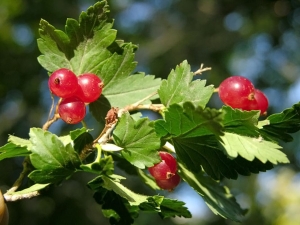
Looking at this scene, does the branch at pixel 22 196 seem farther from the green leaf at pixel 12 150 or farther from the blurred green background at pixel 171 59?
the blurred green background at pixel 171 59

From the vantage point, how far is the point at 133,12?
6102 mm

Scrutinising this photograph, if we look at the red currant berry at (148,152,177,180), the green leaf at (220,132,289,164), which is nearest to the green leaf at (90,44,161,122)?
the red currant berry at (148,152,177,180)

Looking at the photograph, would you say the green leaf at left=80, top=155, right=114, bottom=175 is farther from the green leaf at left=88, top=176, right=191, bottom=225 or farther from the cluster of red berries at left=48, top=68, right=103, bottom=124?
the cluster of red berries at left=48, top=68, right=103, bottom=124

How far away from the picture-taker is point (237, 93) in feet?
3.12

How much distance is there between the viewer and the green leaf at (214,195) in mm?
983

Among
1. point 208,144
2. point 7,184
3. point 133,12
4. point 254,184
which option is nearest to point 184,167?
point 208,144

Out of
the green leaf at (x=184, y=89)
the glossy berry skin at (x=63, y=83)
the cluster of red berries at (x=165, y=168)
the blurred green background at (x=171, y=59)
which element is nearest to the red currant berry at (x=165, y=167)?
the cluster of red berries at (x=165, y=168)

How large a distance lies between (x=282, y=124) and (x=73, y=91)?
1.34 ft

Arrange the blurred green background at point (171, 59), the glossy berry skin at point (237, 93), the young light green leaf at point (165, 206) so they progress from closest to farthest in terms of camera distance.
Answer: the young light green leaf at point (165, 206) → the glossy berry skin at point (237, 93) → the blurred green background at point (171, 59)

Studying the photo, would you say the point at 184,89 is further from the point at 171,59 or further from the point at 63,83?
the point at 171,59

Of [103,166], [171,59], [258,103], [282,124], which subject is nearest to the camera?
[103,166]

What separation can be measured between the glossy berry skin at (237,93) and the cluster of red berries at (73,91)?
26cm

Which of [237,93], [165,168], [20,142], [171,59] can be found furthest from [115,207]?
[171,59]

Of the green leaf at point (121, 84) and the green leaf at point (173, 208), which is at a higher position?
the green leaf at point (121, 84)
